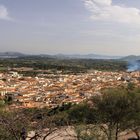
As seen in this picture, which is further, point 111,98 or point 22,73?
point 22,73

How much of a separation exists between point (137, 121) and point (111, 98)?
1816mm

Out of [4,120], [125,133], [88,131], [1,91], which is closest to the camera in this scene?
[4,120]

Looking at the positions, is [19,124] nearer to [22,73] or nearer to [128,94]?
[128,94]

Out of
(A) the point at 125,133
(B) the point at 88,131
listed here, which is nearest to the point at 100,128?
(B) the point at 88,131

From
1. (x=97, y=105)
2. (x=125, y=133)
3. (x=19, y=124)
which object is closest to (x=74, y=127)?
(x=97, y=105)

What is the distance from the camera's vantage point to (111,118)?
54.6 feet

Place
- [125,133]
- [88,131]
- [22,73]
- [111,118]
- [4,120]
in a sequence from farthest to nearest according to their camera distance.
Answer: [22,73] → [125,133] → [111,118] → [88,131] → [4,120]

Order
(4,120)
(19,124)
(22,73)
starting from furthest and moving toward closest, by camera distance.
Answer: (22,73), (19,124), (4,120)

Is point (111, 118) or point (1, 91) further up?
point (111, 118)

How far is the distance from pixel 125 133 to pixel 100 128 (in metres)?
3.70

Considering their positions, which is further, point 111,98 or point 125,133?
point 125,133

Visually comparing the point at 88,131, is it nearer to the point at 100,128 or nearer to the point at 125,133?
the point at 100,128

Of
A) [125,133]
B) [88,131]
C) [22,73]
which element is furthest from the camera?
[22,73]

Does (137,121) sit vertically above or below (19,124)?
below
